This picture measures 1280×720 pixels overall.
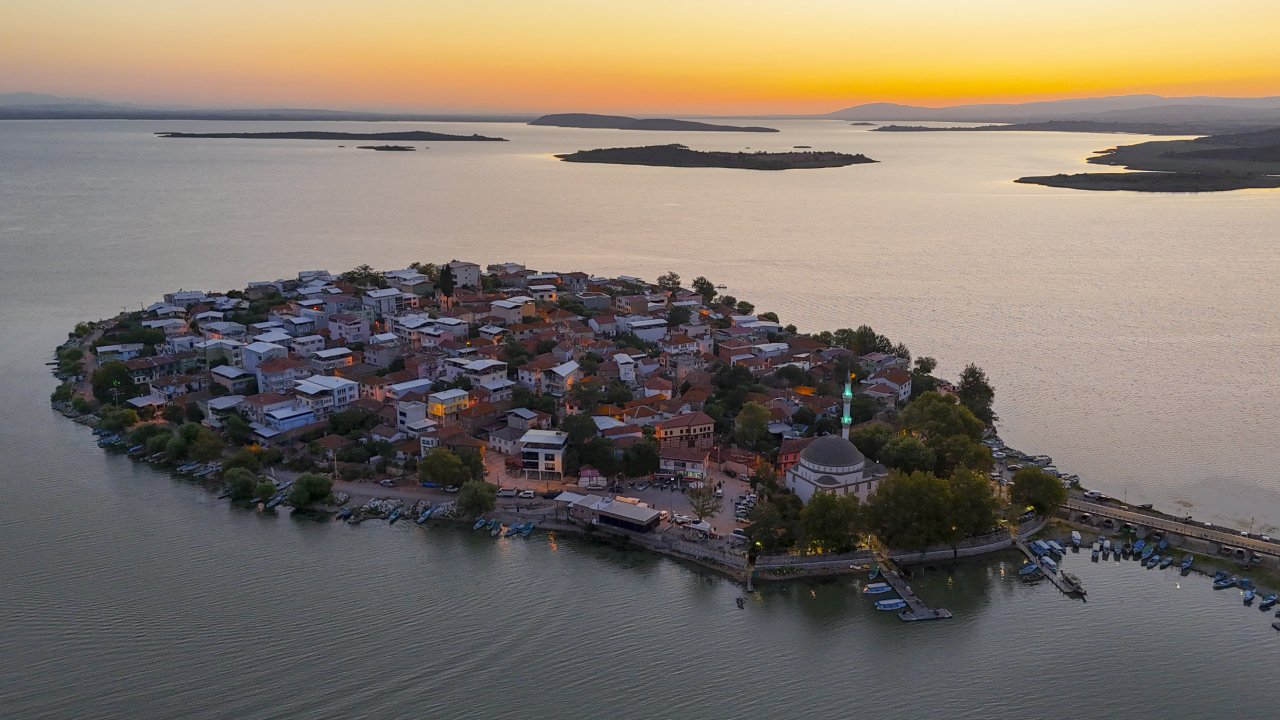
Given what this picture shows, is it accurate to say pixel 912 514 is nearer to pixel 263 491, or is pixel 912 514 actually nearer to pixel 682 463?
pixel 682 463

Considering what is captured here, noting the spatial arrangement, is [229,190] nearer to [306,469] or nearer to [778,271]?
[778,271]

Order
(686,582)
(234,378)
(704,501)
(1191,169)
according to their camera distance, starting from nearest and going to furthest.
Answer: (686,582) → (704,501) → (234,378) → (1191,169)

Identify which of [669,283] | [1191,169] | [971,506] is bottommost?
[971,506]

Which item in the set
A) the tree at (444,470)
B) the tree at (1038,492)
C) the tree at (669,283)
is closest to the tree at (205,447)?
the tree at (444,470)

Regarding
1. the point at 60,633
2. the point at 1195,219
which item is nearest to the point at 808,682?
the point at 60,633

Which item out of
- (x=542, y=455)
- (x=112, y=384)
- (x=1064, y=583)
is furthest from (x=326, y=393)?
(x=1064, y=583)

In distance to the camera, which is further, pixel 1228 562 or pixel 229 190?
pixel 229 190
